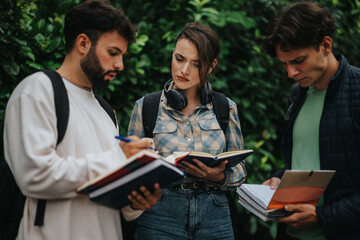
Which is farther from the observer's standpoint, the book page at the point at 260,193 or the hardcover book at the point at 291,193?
the book page at the point at 260,193

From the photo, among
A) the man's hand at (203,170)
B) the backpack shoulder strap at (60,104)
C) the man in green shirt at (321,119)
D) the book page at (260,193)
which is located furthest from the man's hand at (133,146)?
the man in green shirt at (321,119)

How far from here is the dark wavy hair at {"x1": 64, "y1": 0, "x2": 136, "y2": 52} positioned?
1883 mm

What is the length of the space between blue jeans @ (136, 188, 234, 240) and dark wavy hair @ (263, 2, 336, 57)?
1.11 m

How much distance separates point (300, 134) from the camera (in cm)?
232

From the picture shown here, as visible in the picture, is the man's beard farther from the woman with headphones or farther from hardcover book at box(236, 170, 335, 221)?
hardcover book at box(236, 170, 335, 221)

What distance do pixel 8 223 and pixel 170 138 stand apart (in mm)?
1088

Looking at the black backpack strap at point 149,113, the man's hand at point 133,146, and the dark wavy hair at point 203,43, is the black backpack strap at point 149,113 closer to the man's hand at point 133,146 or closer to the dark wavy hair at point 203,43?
the dark wavy hair at point 203,43

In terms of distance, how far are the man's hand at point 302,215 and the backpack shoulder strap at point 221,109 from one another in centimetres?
76

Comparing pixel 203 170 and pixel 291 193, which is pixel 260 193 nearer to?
pixel 291 193

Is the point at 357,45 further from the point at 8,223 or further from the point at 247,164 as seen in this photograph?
the point at 8,223

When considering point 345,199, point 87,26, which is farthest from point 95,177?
point 345,199

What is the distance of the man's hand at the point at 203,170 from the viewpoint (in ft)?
7.19

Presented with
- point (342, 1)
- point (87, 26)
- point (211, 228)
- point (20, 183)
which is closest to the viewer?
point (20, 183)

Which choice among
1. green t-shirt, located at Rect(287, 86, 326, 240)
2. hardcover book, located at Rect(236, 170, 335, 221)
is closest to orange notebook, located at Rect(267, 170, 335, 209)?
hardcover book, located at Rect(236, 170, 335, 221)
